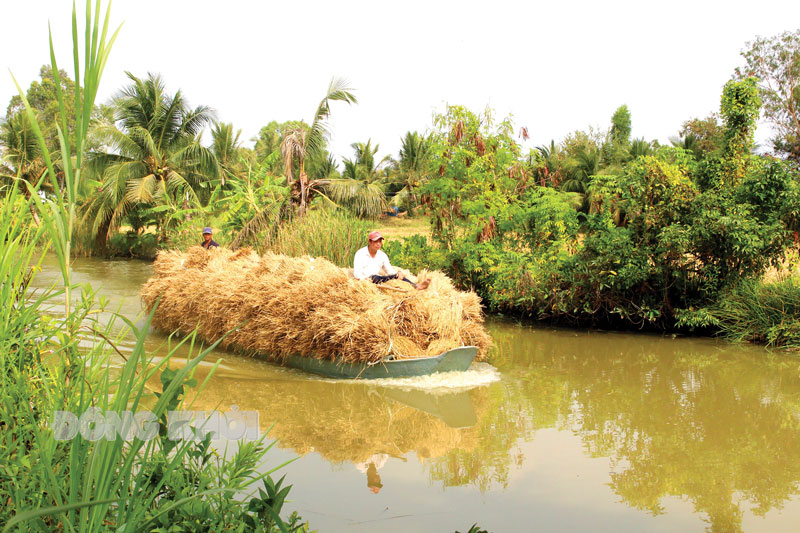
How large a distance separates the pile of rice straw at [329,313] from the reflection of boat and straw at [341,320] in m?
0.01

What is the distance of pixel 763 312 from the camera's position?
33.6ft

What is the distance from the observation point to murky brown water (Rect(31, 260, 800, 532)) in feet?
14.5

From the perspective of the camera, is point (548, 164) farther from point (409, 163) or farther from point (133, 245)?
point (133, 245)

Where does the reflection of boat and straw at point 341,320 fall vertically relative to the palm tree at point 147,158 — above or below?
below

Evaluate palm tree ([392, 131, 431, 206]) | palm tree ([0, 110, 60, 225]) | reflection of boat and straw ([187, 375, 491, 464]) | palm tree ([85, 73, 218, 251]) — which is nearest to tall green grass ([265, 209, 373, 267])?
reflection of boat and straw ([187, 375, 491, 464])

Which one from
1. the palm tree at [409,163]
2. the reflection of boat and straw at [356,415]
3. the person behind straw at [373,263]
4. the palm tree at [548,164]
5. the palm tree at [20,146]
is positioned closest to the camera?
the reflection of boat and straw at [356,415]

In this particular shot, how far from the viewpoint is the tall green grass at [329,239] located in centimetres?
1507

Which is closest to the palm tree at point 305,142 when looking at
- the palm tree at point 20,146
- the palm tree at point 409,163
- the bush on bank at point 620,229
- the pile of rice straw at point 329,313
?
the bush on bank at point 620,229

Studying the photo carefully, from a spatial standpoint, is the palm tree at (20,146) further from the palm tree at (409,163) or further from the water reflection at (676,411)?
the water reflection at (676,411)

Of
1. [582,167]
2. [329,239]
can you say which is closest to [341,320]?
[329,239]

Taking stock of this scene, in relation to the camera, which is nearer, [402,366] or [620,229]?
[402,366]

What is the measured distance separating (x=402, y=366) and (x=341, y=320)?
3.09 feet

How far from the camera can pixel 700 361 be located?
9.23 metres

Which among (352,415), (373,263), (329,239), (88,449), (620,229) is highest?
(620,229)
